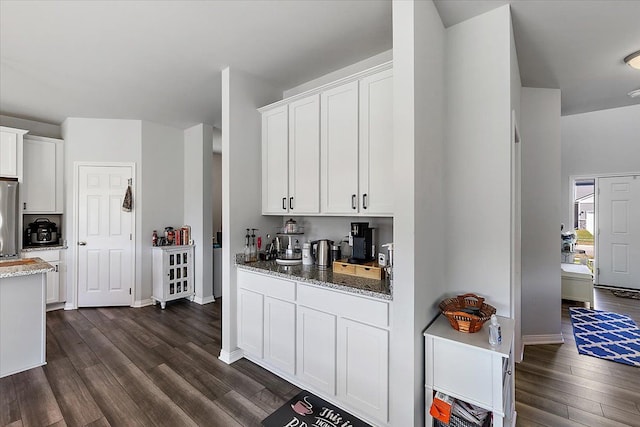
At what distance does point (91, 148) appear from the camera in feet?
14.3

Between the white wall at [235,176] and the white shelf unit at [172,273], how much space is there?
2.00 metres

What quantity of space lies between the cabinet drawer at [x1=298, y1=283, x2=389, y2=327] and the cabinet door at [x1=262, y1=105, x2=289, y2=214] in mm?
919

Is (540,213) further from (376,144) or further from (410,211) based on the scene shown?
(410,211)

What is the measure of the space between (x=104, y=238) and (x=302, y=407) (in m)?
3.89

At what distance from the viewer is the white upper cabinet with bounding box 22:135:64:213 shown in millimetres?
4094

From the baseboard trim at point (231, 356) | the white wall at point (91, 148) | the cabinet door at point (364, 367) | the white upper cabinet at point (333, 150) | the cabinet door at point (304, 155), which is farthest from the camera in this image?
the white wall at point (91, 148)

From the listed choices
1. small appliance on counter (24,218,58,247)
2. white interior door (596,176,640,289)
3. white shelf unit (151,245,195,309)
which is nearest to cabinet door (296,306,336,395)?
white shelf unit (151,245,195,309)

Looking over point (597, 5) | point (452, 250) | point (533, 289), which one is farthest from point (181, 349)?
point (597, 5)

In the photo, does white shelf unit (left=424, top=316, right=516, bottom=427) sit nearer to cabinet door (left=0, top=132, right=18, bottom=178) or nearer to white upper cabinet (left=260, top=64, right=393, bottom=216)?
white upper cabinet (left=260, top=64, right=393, bottom=216)

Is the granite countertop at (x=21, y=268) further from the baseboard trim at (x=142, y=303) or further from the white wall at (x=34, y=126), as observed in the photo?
the white wall at (x=34, y=126)

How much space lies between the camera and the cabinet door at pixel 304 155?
2.62 metres

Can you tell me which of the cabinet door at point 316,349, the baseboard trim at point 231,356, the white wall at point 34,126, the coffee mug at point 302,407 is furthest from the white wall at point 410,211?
the white wall at point 34,126

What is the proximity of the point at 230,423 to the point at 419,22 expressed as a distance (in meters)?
2.80

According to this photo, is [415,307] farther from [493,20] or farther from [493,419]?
[493,20]
